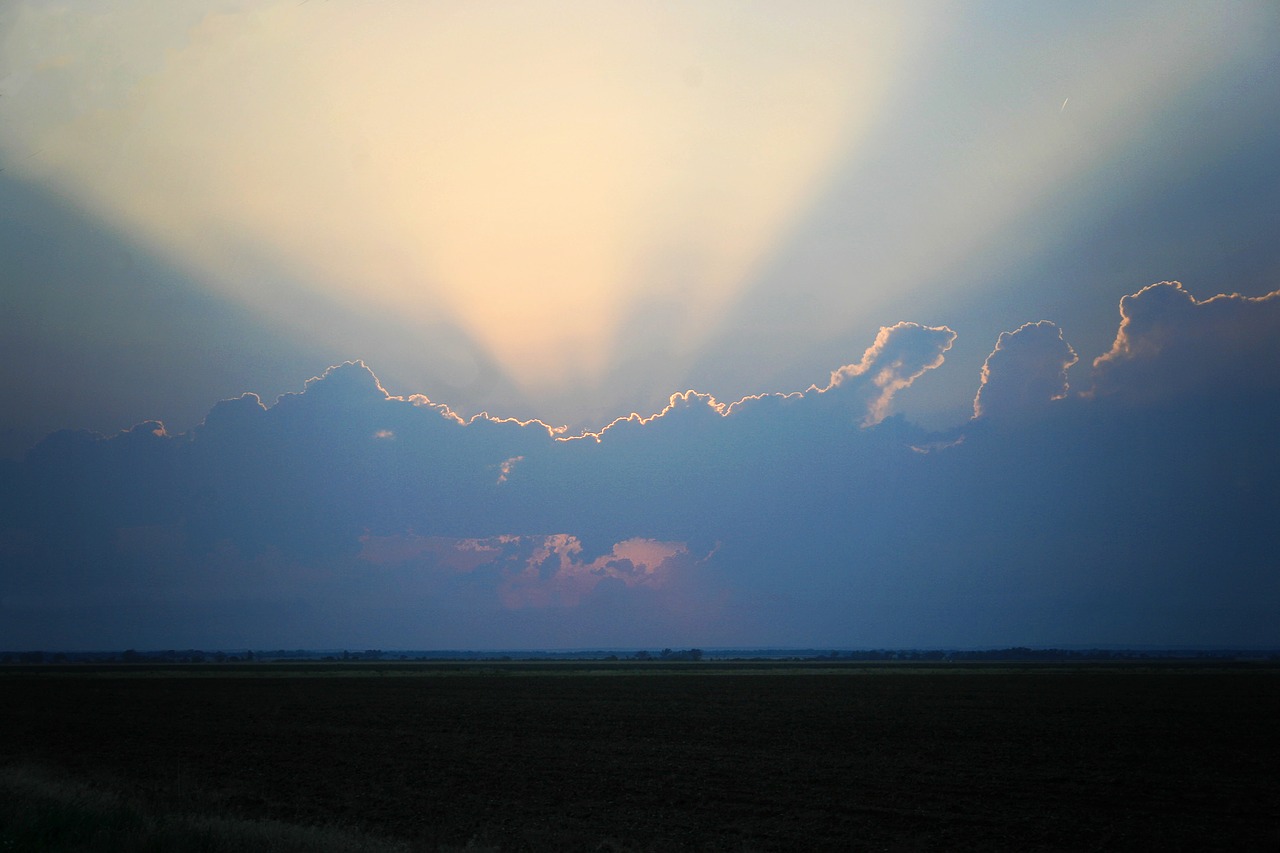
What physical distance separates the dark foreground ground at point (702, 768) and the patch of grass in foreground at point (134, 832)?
169 centimetres

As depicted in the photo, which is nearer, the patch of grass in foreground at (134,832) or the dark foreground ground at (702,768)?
the patch of grass in foreground at (134,832)

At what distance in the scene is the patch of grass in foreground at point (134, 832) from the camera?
12.2 m

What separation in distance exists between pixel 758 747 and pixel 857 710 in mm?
15250

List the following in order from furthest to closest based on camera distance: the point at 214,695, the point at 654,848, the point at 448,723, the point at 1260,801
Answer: the point at 214,695
the point at 448,723
the point at 1260,801
the point at 654,848

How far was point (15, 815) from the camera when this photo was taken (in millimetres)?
13852

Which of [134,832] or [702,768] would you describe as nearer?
[134,832]

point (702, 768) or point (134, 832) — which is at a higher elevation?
point (134, 832)

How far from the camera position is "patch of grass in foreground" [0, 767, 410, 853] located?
40.0 feet

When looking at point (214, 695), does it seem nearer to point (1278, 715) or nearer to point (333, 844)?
point (333, 844)

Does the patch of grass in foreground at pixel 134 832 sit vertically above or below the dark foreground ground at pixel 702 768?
above

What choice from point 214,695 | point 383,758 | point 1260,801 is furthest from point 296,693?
point 1260,801

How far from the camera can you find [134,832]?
506 inches

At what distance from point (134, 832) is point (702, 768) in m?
16.2

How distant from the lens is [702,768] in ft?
81.7
